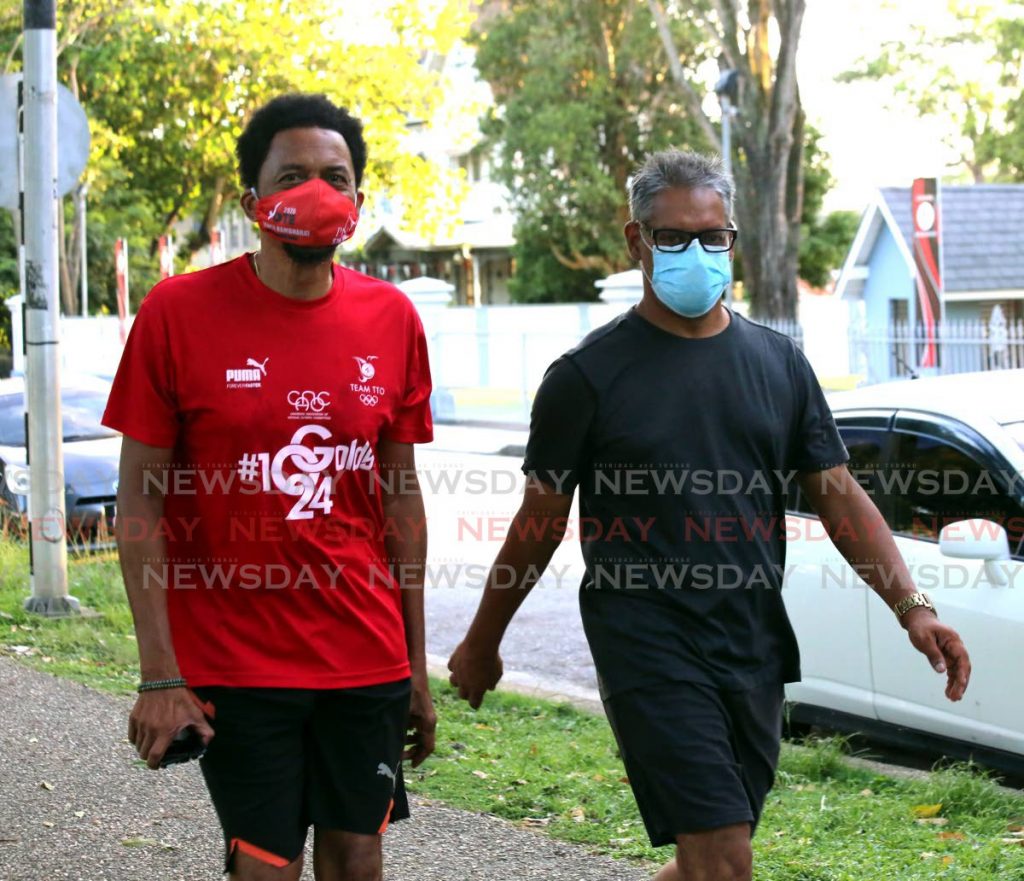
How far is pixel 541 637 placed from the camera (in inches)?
380

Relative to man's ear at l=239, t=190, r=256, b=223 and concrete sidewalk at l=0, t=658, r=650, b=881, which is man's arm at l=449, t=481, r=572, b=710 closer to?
man's ear at l=239, t=190, r=256, b=223

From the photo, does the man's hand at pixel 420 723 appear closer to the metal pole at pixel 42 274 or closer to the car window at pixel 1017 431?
the car window at pixel 1017 431

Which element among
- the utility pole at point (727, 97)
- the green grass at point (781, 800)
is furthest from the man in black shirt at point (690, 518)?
the utility pole at point (727, 97)

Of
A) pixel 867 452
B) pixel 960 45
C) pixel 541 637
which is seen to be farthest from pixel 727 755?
pixel 960 45

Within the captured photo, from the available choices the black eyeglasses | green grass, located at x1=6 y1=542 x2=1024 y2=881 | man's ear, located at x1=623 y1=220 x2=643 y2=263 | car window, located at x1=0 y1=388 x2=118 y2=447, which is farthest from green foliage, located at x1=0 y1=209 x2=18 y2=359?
the black eyeglasses

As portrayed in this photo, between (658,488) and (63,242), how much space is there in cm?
4102

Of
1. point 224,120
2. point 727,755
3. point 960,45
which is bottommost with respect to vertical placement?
point 727,755

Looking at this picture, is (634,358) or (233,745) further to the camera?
(634,358)

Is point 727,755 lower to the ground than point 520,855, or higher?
higher

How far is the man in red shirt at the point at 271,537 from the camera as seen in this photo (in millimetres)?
3096

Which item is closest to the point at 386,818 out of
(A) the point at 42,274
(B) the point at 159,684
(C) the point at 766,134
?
(B) the point at 159,684

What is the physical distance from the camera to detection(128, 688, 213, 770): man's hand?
3004mm

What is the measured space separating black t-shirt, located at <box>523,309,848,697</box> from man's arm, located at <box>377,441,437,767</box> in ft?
1.12

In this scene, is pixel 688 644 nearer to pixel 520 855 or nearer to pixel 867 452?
pixel 520 855
